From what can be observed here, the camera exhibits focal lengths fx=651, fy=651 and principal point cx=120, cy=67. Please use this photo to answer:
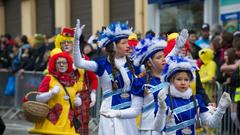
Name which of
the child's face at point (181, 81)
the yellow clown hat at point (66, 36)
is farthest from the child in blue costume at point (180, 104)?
the yellow clown hat at point (66, 36)

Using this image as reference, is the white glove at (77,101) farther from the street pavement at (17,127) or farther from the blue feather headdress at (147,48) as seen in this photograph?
the street pavement at (17,127)

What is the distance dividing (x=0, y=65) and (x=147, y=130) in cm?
1086

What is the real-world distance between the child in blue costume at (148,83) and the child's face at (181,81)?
0.36 meters

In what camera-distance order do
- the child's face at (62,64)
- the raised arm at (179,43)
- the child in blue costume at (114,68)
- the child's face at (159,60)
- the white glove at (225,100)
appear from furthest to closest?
the child's face at (62,64)
the child in blue costume at (114,68)
the raised arm at (179,43)
the child's face at (159,60)
the white glove at (225,100)

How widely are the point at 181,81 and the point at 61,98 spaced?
3.14 metres

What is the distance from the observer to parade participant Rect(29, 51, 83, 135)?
866 cm

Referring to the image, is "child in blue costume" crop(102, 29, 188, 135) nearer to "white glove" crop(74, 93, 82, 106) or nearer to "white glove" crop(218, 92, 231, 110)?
"white glove" crop(218, 92, 231, 110)

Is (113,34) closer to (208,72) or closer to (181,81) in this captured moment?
(181,81)

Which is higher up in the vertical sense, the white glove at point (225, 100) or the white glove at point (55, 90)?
the white glove at point (225, 100)

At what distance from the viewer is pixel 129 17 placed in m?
19.9

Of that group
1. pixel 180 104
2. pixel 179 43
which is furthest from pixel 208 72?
pixel 180 104

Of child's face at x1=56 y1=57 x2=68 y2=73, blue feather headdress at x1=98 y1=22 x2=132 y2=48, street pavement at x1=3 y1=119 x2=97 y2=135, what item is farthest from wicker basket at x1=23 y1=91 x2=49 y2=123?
street pavement at x1=3 y1=119 x2=97 y2=135

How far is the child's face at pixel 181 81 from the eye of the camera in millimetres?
5879

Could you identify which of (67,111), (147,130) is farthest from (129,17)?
(147,130)
